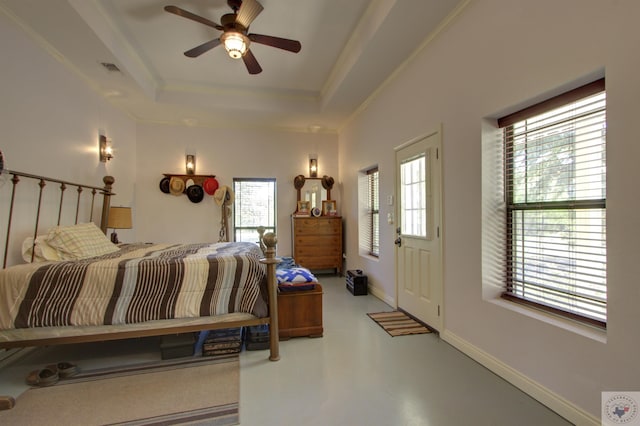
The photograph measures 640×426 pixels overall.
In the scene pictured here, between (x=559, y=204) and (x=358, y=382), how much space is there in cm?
176

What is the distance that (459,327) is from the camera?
2.53 meters

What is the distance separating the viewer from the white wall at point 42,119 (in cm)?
249

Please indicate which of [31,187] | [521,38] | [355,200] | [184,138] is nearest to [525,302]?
[521,38]

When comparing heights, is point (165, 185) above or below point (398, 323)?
above

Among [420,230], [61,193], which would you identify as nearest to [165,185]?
[61,193]

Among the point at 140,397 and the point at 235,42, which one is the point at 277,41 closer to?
the point at 235,42

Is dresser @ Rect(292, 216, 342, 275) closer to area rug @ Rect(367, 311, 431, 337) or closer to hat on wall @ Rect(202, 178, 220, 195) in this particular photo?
hat on wall @ Rect(202, 178, 220, 195)

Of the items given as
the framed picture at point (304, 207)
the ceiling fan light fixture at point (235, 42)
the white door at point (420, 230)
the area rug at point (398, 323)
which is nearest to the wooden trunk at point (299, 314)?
the area rug at point (398, 323)

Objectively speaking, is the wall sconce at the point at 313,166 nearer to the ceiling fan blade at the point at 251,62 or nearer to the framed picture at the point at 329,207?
the framed picture at the point at 329,207

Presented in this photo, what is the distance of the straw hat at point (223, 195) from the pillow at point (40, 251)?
2.77 metres

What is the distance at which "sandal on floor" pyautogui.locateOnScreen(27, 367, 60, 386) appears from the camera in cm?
204

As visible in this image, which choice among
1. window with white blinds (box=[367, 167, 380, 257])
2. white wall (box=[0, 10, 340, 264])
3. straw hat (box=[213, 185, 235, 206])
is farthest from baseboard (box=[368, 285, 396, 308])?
straw hat (box=[213, 185, 235, 206])

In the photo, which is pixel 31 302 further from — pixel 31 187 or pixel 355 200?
pixel 355 200

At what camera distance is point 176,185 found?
5.16 metres
